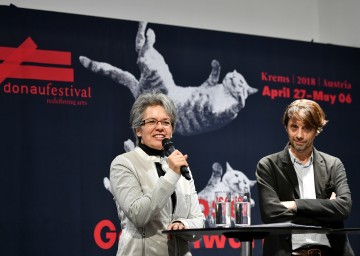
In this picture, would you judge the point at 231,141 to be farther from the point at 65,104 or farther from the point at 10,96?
the point at 10,96

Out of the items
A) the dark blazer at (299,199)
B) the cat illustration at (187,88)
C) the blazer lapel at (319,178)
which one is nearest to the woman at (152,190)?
the dark blazer at (299,199)

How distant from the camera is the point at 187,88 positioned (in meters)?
5.68

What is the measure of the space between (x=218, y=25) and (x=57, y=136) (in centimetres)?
222

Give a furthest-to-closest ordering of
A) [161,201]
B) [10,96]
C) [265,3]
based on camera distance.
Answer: [265,3], [10,96], [161,201]

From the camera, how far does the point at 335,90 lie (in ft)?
20.7

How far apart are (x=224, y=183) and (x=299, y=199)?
220 centimetres

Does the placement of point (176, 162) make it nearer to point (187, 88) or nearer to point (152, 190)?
point (152, 190)

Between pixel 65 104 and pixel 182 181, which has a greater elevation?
pixel 65 104

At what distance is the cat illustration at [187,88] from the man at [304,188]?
198 centimetres

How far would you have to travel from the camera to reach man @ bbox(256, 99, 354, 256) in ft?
11.4

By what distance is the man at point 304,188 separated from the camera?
3.48m

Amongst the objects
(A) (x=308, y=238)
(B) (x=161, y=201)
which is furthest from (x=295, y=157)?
(B) (x=161, y=201)

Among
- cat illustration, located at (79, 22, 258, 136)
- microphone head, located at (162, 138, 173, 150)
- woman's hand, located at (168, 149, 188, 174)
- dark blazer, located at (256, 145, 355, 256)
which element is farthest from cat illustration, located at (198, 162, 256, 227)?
woman's hand, located at (168, 149, 188, 174)

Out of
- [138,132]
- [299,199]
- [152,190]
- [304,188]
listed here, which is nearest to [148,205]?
[152,190]
